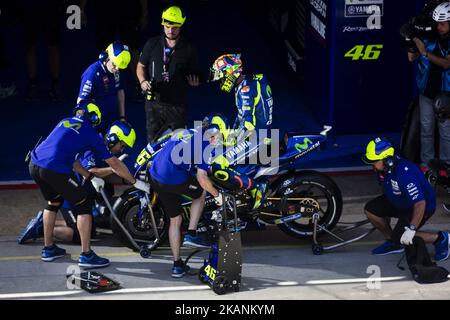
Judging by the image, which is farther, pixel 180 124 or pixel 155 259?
pixel 180 124

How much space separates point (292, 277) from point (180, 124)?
3.19m

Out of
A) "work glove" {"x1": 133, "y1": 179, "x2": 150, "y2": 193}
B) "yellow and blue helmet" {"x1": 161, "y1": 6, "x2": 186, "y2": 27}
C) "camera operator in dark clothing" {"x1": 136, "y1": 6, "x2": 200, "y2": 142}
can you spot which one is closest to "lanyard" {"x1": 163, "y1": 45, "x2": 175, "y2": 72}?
"camera operator in dark clothing" {"x1": 136, "y1": 6, "x2": 200, "y2": 142}

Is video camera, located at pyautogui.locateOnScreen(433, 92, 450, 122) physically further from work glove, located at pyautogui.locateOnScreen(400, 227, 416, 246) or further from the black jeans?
the black jeans

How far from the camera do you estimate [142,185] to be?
1134 centimetres

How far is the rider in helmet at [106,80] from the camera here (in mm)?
12539

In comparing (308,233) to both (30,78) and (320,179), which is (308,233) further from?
(30,78)

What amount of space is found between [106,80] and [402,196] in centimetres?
380

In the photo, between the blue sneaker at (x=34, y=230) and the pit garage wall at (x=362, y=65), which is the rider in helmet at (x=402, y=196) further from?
the pit garage wall at (x=362, y=65)

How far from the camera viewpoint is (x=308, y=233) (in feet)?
38.9

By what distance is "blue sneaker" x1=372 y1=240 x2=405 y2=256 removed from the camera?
11.5 meters

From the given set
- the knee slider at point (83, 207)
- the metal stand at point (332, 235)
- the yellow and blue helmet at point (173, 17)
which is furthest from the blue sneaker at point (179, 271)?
the yellow and blue helmet at point (173, 17)

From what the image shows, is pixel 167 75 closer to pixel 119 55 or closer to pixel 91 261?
pixel 119 55

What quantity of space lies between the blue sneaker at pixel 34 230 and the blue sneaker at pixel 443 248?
13.7ft
